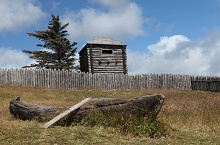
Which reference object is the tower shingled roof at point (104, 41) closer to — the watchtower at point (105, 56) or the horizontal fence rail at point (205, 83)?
the watchtower at point (105, 56)

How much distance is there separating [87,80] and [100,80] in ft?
4.63

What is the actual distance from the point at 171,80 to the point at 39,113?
2394cm

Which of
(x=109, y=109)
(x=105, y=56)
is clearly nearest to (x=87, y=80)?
(x=105, y=56)

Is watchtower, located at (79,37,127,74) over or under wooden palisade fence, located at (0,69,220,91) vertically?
over

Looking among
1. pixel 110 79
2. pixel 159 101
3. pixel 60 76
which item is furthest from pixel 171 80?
pixel 159 101

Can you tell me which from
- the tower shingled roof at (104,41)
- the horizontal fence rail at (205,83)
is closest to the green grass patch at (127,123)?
the tower shingled roof at (104,41)

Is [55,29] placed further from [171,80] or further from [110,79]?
[171,80]

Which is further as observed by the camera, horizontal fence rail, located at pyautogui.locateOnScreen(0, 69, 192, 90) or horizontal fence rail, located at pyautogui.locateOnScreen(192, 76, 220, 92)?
horizontal fence rail, located at pyautogui.locateOnScreen(192, 76, 220, 92)

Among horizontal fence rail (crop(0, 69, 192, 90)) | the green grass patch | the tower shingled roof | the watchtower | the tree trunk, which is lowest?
the green grass patch

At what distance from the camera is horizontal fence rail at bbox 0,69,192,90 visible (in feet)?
77.8

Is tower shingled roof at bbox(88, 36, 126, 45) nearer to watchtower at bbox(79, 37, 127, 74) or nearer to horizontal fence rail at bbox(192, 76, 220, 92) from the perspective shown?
watchtower at bbox(79, 37, 127, 74)

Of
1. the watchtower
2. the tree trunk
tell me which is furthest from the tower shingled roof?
the tree trunk

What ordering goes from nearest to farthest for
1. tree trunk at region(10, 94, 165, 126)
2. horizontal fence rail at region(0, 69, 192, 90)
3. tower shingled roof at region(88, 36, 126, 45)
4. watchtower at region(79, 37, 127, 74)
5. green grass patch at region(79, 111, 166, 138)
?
green grass patch at region(79, 111, 166, 138), tree trunk at region(10, 94, 165, 126), horizontal fence rail at region(0, 69, 192, 90), watchtower at region(79, 37, 127, 74), tower shingled roof at region(88, 36, 126, 45)

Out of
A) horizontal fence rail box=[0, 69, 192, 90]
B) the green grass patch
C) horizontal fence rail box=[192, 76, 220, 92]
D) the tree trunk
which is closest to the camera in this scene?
the green grass patch
